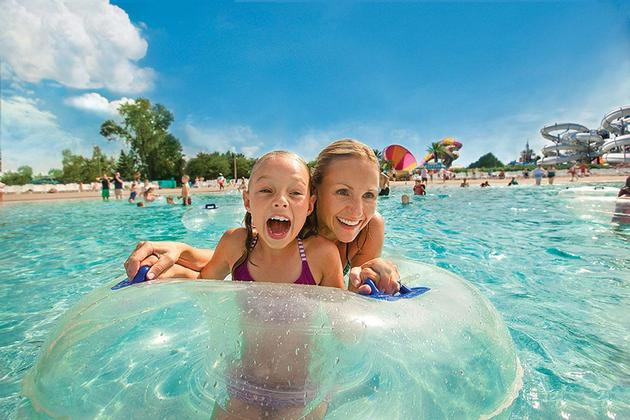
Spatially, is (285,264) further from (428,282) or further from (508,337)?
(508,337)

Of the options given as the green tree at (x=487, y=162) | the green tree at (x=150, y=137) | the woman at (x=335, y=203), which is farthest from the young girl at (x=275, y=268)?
the green tree at (x=487, y=162)

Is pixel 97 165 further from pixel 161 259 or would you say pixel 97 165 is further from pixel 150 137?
pixel 161 259

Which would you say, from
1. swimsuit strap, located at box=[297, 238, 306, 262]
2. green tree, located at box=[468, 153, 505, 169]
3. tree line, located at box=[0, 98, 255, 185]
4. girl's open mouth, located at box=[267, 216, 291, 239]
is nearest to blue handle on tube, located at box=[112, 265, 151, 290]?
girl's open mouth, located at box=[267, 216, 291, 239]

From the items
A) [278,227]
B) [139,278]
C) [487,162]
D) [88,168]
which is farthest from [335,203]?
[487,162]

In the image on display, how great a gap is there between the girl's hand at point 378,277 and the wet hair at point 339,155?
0.48 m

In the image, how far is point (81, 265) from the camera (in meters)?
4.91

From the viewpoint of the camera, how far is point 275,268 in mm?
1868

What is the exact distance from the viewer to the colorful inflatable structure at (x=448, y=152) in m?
70.3

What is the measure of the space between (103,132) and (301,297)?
5023 centimetres

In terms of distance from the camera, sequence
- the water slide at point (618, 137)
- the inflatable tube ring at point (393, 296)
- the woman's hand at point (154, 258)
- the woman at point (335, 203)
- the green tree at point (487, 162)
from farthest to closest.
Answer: the green tree at point (487, 162) < the water slide at point (618, 137) < the woman at point (335, 203) < the woman's hand at point (154, 258) < the inflatable tube ring at point (393, 296)

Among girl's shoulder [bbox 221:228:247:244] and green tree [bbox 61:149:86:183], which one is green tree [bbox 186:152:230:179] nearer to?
green tree [bbox 61:149:86:183]

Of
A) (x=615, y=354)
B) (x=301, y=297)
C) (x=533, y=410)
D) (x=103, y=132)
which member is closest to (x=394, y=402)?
(x=301, y=297)

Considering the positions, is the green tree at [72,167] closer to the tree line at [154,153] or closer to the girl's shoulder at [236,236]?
the tree line at [154,153]

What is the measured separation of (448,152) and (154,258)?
247 ft
